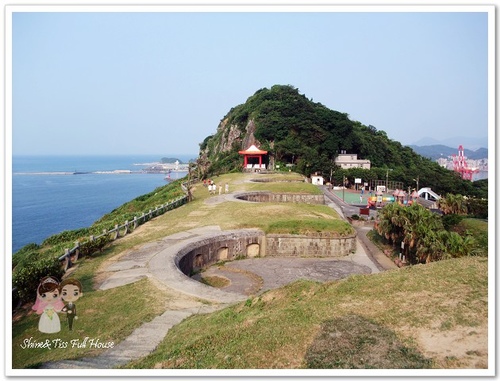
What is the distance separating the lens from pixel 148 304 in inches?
401

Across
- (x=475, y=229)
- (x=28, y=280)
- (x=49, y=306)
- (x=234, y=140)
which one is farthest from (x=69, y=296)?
(x=234, y=140)

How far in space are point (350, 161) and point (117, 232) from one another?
5189cm

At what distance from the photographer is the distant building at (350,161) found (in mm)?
62438

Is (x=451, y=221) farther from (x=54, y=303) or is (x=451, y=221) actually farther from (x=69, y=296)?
(x=54, y=303)

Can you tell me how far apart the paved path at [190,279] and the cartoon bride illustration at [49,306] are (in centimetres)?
139

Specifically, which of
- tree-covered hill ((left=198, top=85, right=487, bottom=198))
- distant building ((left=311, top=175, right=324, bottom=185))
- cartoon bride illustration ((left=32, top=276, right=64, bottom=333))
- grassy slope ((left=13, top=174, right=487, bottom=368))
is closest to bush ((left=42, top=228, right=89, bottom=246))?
grassy slope ((left=13, top=174, right=487, bottom=368))

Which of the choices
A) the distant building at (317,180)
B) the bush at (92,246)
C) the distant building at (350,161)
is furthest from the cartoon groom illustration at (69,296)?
the distant building at (350,161)

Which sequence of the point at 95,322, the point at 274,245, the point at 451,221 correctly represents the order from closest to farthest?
the point at 95,322, the point at 274,245, the point at 451,221

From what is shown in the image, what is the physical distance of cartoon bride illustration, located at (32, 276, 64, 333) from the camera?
329 inches

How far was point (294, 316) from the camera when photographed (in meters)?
7.23

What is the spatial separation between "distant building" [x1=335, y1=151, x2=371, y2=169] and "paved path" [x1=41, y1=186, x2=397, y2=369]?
133 feet
